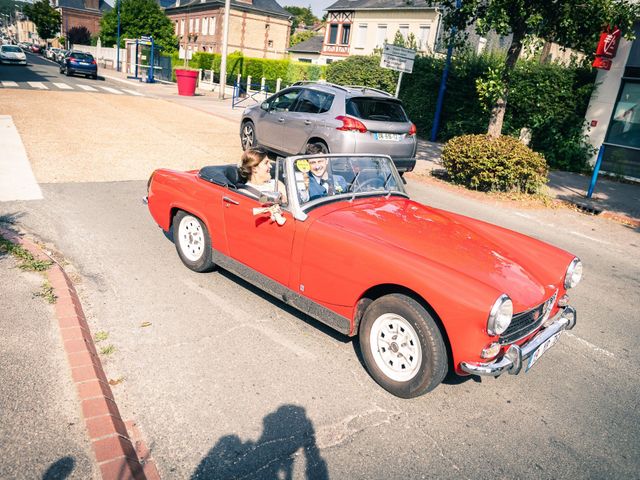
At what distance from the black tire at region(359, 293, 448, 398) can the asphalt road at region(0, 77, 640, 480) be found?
0.17 metres

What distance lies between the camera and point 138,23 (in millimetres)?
61562

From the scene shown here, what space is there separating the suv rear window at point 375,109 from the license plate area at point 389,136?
341mm

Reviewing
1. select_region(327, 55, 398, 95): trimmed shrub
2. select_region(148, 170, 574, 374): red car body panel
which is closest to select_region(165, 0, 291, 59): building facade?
select_region(327, 55, 398, 95): trimmed shrub

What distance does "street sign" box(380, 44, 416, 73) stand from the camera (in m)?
14.1

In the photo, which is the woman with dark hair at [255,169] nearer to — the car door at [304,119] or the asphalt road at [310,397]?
the asphalt road at [310,397]

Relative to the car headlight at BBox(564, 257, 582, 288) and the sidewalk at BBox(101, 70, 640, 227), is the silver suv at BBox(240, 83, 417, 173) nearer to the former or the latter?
the sidewalk at BBox(101, 70, 640, 227)

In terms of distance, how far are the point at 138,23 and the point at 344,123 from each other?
62838 mm

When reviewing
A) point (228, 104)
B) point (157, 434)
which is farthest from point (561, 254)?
point (228, 104)

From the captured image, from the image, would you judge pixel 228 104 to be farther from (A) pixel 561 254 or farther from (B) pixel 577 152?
(A) pixel 561 254

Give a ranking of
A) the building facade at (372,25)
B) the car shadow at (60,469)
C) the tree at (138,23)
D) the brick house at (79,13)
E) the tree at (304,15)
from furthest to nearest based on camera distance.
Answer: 1. the tree at (304,15)
2. the brick house at (79,13)
3. the tree at (138,23)
4. the building facade at (372,25)
5. the car shadow at (60,469)

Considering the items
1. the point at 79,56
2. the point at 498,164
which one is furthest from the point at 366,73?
the point at 79,56

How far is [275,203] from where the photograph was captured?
407cm

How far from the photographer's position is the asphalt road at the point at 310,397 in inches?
116

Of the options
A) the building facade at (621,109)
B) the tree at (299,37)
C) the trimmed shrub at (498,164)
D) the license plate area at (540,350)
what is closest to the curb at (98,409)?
the license plate area at (540,350)
